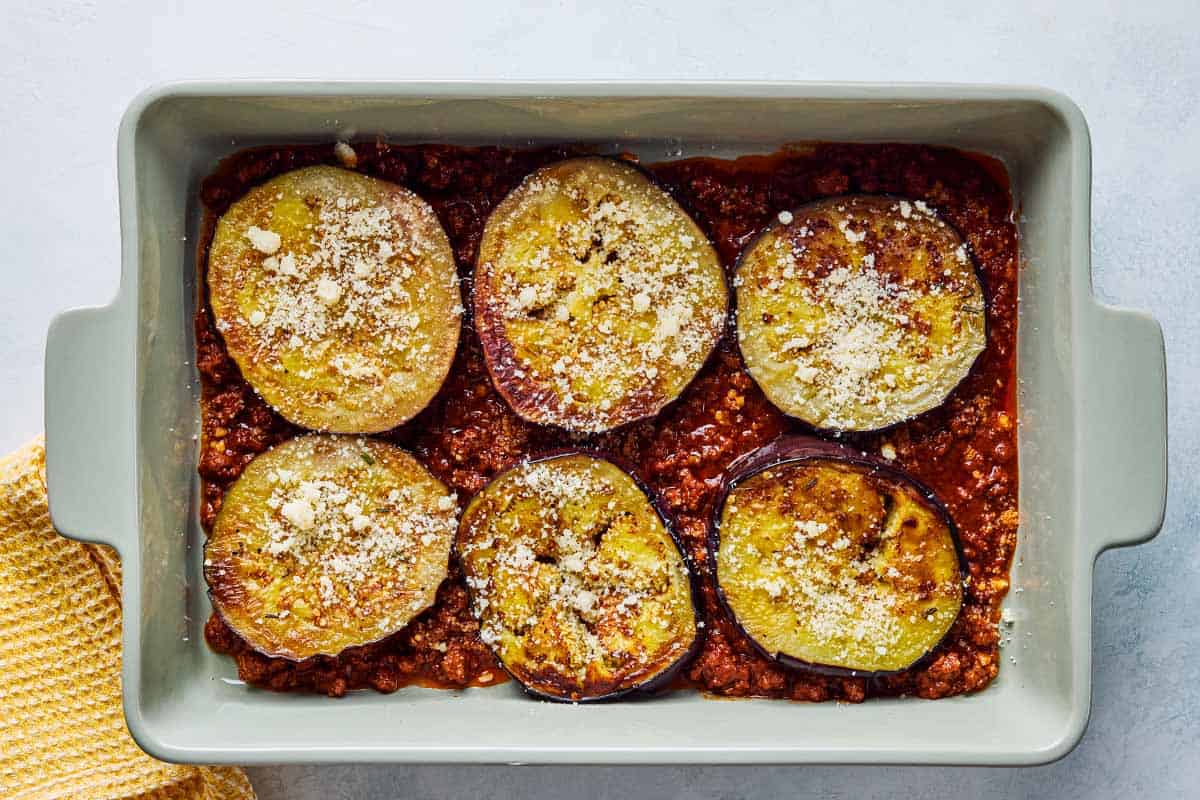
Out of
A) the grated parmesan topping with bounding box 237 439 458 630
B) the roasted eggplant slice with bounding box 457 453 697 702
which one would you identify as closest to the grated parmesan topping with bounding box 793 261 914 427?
the roasted eggplant slice with bounding box 457 453 697 702

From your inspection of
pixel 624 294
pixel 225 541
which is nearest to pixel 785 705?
pixel 624 294

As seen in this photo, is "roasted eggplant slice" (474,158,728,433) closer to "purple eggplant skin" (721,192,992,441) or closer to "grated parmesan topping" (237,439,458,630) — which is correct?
"purple eggplant skin" (721,192,992,441)

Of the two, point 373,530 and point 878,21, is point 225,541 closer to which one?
point 373,530

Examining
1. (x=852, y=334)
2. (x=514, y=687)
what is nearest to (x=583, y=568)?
(x=514, y=687)

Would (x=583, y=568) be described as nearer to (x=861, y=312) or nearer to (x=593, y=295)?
(x=593, y=295)

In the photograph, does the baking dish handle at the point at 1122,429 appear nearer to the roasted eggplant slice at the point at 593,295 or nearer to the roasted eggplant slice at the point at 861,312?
the roasted eggplant slice at the point at 861,312
